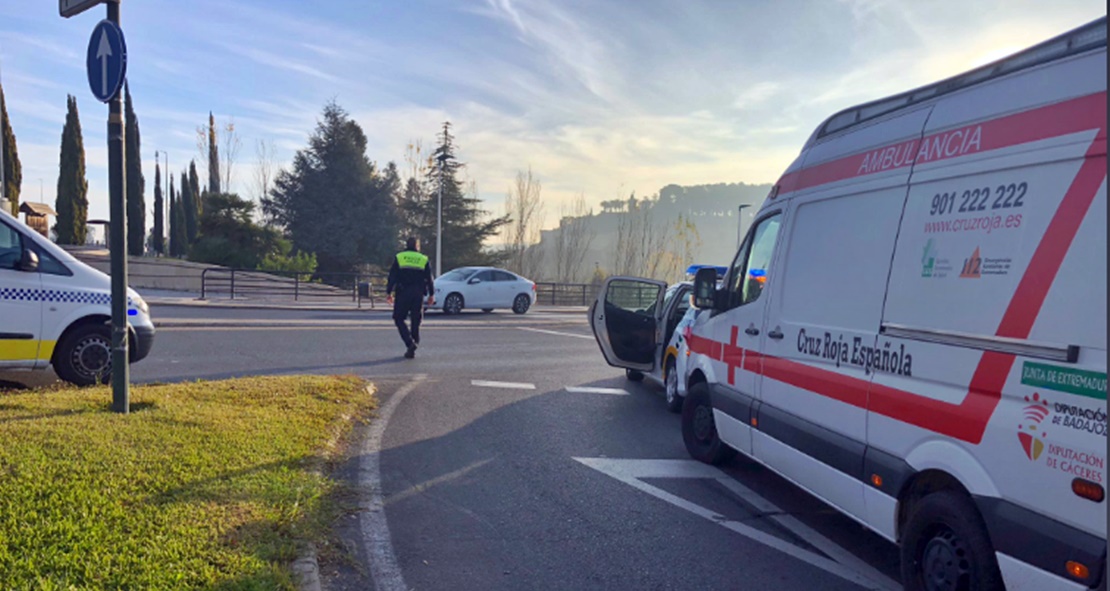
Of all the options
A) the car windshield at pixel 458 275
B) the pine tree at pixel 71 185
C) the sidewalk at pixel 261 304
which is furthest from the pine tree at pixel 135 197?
the car windshield at pixel 458 275

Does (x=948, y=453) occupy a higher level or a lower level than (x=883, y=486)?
higher

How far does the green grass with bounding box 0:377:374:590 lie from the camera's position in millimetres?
3453

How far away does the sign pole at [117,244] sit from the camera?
20.2ft

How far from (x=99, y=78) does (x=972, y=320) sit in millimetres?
6439

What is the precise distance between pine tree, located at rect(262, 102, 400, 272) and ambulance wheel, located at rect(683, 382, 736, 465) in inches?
1532

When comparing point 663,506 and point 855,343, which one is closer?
point 855,343

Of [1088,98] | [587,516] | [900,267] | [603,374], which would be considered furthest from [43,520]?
[603,374]

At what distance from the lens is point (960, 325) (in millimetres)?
3377

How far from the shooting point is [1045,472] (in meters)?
2.87

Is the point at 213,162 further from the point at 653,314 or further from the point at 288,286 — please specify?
the point at 653,314

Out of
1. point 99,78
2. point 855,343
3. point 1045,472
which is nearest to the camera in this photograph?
point 1045,472

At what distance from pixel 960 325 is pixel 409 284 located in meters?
9.41

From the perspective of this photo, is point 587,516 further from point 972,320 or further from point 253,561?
point 972,320

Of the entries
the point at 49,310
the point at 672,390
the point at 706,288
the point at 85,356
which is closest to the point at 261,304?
the point at 85,356
